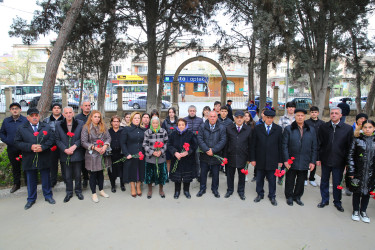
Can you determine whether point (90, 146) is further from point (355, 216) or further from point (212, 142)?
point (355, 216)

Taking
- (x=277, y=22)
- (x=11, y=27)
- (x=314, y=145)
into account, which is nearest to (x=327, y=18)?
(x=277, y=22)

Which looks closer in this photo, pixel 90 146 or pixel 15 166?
pixel 90 146

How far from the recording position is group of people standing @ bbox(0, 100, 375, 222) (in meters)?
4.44

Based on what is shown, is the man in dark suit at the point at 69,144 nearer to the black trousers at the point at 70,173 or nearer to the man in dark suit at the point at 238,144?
the black trousers at the point at 70,173

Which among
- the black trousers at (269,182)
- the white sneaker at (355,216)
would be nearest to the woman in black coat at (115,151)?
the black trousers at (269,182)

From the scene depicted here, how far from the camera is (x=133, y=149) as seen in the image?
4.88 metres

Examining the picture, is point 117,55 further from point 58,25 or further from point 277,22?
point 277,22

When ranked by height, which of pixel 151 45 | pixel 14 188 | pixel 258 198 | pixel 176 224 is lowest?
pixel 176 224

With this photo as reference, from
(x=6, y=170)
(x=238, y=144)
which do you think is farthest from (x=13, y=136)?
(x=238, y=144)

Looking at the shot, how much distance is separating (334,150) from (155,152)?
3.04 m

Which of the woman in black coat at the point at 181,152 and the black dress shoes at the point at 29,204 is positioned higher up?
the woman in black coat at the point at 181,152

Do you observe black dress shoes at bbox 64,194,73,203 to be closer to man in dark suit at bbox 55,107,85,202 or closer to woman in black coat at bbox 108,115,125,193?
man in dark suit at bbox 55,107,85,202

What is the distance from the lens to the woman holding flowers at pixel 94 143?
462 cm

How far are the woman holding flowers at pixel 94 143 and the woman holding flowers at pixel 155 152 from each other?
0.73 meters
